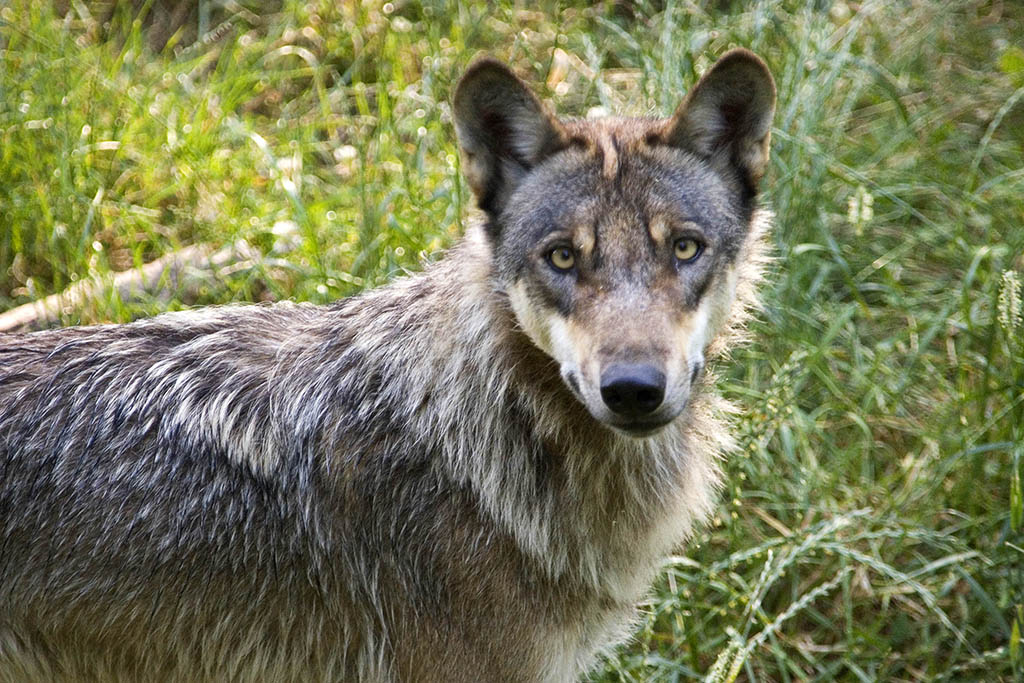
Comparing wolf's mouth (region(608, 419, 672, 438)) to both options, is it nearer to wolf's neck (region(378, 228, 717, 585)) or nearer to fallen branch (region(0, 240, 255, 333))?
wolf's neck (region(378, 228, 717, 585))

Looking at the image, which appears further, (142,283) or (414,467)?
(142,283)

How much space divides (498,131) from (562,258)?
0.57 metres

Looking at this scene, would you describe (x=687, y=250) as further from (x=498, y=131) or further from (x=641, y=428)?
(x=498, y=131)

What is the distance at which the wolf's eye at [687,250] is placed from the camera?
356 centimetres

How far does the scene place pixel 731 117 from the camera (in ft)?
12.6

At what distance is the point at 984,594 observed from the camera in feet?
15.4

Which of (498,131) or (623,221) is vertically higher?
(498,131)

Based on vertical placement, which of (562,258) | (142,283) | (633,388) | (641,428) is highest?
(562,258)

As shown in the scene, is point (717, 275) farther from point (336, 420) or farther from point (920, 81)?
point (920, 81)

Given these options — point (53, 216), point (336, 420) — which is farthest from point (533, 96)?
point (53, 216)

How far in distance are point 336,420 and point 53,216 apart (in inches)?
118

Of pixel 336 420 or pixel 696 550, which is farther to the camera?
pixel 696 550

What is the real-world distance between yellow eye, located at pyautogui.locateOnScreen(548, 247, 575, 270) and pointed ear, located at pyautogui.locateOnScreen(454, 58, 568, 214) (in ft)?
1.23

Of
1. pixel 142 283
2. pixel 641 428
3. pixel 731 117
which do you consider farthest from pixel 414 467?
pixel 142 283
